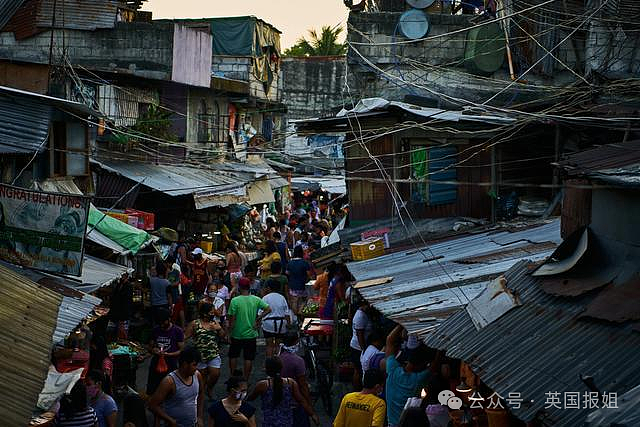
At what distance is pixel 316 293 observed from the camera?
24.0 metres

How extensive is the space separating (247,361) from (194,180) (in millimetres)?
13988

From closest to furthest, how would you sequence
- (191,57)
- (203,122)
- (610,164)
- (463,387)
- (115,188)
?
(610,164) < (463,387) < (115,188) < (191,57) < (203,122)

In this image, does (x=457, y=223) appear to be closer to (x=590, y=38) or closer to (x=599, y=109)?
(x=590, y=38)

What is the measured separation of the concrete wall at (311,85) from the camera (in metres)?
50.6

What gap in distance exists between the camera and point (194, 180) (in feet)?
Result: 96.8

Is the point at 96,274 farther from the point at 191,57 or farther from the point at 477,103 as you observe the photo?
the point at 191,57

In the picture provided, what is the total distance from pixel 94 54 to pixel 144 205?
7.52m

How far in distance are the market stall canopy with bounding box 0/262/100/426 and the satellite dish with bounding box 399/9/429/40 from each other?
12154 mm

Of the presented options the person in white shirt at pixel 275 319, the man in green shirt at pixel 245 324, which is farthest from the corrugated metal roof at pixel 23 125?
the person in white shirt at pixel 275 319

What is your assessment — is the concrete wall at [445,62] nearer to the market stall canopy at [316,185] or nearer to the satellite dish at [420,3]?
the satellite dish at [420,3]

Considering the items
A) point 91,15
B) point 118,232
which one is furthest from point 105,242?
point 91,15

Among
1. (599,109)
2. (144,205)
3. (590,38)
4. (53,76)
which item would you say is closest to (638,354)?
(599,109)

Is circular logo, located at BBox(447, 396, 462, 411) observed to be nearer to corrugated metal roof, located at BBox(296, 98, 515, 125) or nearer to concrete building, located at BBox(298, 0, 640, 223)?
concrete building, located at BBox(298, 0, 640, 223)

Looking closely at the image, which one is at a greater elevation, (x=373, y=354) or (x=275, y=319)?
(x=373, y=354)
